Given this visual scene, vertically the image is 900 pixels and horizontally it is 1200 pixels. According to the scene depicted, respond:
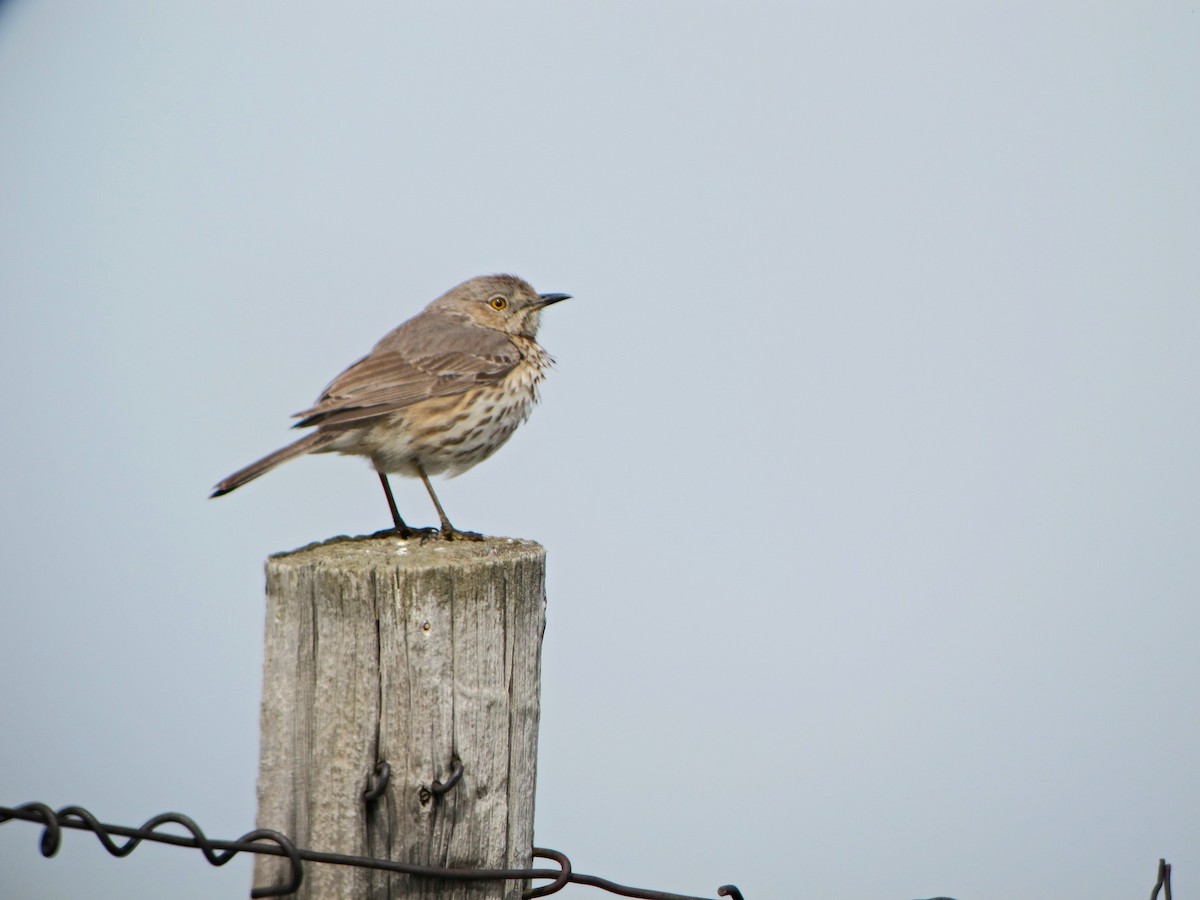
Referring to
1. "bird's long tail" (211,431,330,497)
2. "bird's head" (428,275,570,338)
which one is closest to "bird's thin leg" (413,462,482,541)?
"bird's long tail" (211,431,330,497)

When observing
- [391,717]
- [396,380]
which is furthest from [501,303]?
[391,717]

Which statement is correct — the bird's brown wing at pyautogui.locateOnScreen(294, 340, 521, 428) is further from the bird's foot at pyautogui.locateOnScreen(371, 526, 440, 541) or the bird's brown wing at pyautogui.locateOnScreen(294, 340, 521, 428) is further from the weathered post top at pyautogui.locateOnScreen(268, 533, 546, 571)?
the weathered post top at pyautogui.locateOnScreen(268, 533, 546, 571)

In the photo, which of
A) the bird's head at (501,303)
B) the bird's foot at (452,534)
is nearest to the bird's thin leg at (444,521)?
the bird's foot at (452,534)

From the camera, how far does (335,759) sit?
3068mm

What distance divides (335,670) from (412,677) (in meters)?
0.19

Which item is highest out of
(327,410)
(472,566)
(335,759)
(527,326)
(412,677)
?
(527,326)

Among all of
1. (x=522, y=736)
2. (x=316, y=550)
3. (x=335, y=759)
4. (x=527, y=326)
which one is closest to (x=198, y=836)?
(x=335, y=759)

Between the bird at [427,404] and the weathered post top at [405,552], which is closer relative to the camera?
the weathered post top at [405,552]

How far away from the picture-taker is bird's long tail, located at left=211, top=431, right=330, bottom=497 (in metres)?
4.49

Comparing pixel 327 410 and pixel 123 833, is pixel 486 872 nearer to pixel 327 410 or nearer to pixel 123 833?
pixel 123 833

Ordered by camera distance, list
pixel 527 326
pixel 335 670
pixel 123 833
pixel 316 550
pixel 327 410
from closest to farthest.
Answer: pixel 123 833
pixel 335 670
pixel 316 550
pixel 327 410
pixel 527 326

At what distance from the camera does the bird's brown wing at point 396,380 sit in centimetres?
541

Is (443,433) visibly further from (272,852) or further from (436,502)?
(272,852)

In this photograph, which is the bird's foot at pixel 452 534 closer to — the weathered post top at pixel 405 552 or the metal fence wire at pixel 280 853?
the weathered post top at pixel 405 552
